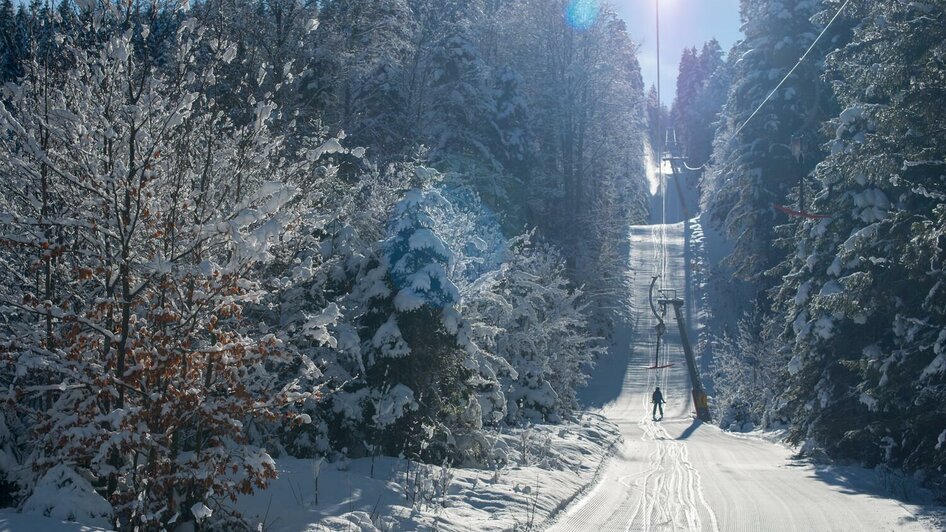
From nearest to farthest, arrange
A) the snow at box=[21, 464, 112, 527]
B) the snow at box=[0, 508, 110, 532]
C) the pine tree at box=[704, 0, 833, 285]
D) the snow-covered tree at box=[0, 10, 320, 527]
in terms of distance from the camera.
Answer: the snow at box=[0, 508, 110, 532]
the snow at box=[21, 464, 112, 527]
the snow-covered tree at box=[0, 10, 320, 527]
the pine tree at box=[704, 0, 833, 285]

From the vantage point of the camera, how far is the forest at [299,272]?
6.55m

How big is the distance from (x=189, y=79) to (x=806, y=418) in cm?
1751

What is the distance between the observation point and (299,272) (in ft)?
24.7

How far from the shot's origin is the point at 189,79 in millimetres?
6926

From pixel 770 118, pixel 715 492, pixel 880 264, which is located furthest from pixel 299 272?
pixel 770 118

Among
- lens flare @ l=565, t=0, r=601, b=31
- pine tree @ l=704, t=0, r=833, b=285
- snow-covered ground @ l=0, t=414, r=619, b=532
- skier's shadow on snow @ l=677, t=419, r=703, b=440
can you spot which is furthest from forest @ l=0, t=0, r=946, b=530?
lens flare @ l=565, t=0, r=601, b=31

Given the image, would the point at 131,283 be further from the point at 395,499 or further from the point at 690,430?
the point at 690,430

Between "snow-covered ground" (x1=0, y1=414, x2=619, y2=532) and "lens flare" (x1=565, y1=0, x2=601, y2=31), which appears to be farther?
"lens flare" (x1=565, y1=0, x2=601, y2=31)

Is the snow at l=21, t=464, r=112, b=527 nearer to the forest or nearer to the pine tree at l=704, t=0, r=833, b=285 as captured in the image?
the forest

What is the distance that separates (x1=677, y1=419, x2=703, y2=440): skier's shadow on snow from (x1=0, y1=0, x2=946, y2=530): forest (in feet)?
7.84

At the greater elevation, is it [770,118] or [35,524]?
[770,118]

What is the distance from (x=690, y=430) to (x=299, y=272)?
84.1ft

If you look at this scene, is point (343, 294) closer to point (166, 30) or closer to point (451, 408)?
point (451, 408)

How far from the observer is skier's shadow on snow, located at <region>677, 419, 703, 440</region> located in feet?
92.3
